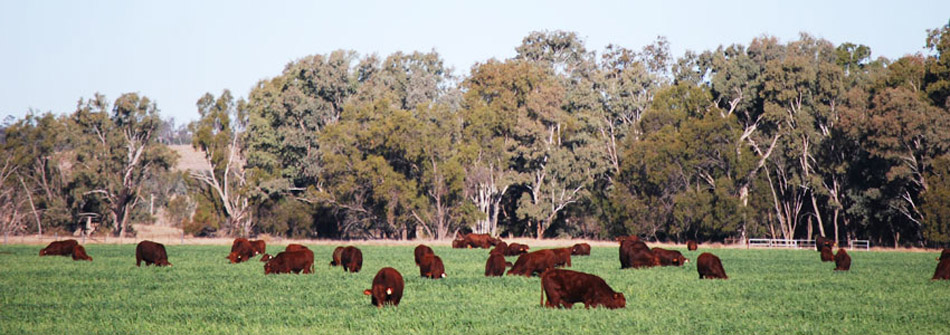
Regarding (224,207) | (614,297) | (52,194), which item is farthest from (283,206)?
(614,297)

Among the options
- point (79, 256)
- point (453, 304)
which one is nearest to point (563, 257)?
point (453, 304)

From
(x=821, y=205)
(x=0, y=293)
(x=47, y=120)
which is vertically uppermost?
(x=47, y=120)

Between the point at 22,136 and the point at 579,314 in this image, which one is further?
the point at 22,136

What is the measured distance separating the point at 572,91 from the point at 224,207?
104 feet

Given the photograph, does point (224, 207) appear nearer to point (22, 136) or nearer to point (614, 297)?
point (22, 136)

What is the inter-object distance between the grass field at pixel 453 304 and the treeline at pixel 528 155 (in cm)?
3851

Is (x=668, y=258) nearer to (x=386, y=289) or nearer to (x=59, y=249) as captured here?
(x=386, y=289)

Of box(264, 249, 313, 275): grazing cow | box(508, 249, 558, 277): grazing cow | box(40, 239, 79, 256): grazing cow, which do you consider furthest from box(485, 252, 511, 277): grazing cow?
box(40, 239, 79, 256): grazing cow

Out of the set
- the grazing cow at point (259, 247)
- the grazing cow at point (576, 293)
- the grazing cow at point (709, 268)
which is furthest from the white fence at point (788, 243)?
the grazing cow at point (576, 293)

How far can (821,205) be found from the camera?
69.3 metres

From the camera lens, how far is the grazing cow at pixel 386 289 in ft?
57.8

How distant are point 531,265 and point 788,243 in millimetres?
42499

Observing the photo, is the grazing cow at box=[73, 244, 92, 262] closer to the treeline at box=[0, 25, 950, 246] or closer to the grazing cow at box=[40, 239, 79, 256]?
the grazing cow at box=[40, 239, 79, 256]

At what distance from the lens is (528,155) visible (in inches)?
2985
